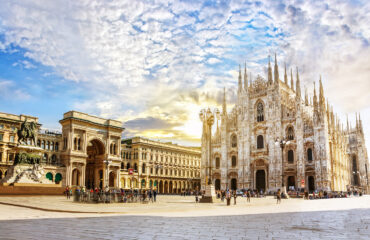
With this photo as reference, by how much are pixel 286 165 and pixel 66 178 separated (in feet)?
121

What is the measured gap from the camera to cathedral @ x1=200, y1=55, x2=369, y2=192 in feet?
176

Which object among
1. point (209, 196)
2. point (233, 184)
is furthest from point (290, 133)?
point (209, 196)

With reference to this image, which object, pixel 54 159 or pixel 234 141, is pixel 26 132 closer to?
pixel 54 159

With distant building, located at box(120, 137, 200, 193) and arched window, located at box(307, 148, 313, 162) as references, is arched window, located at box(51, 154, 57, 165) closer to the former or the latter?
distant building, located at box(120, 137, 200, 193)

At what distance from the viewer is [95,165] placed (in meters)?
61.8

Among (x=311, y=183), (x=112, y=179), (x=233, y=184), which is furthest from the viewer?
(x=233, y=184)

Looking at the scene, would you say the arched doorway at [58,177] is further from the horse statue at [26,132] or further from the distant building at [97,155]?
the horse statue at [26,132]

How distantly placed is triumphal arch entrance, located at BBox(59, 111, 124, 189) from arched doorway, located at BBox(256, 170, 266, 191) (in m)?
26.0

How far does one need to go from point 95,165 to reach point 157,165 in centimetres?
1243

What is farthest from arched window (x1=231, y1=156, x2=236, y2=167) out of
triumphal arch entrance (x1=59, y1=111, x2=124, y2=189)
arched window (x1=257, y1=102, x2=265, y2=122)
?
triumphal arch entrance (x1=59, y1=111, x2=124, y2=189)

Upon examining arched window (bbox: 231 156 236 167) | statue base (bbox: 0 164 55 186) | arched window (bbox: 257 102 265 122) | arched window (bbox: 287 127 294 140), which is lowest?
statue base (bbox: 0 164 55 186)

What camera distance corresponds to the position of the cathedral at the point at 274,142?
53688 millimetres

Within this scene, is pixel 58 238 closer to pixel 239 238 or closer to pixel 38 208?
pixel 239 238

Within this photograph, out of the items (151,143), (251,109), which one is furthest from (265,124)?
(151,143)
